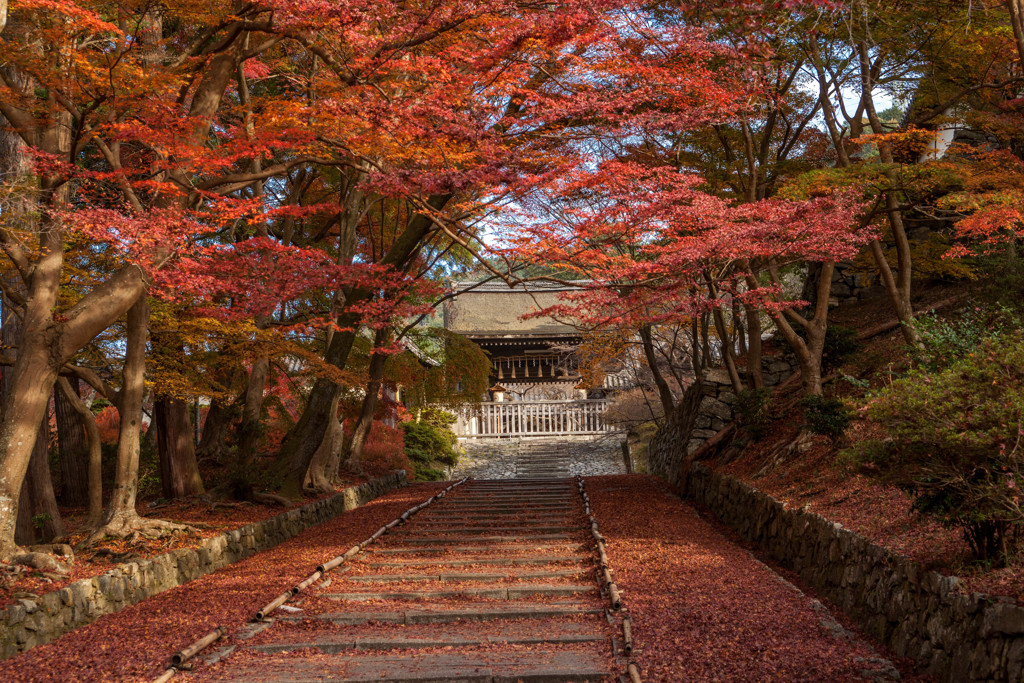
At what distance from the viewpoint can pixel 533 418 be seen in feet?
89.9

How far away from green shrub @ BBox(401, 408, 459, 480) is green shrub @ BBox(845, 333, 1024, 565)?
16822 mm

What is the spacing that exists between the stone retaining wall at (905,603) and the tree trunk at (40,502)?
854 centimetres

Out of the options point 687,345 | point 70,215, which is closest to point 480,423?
point 687,345

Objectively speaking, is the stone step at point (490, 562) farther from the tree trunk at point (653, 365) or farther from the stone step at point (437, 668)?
the tree trunk at point (653, 365)

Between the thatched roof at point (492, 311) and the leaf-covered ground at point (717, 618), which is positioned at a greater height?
the thatched roof at point (492, 311)

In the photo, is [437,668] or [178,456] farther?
[178,456]

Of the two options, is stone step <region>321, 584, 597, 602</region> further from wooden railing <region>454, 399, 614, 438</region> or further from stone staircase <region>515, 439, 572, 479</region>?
wooden railing <region>454, 399, 614, 438</region>

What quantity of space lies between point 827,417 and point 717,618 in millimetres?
4886

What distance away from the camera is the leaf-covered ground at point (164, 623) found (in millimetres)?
5418

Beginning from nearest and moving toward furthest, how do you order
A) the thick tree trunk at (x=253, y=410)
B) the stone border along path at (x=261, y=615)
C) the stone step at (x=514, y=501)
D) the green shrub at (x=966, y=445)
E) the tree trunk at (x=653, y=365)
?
the green shrub at (x=966, y=445) → the stone border along path at (x=261, y=615) → the thick tree trunk at (x=253, y=410) → the stone step at (x=514, y=501) → the tree trunk at (x=653, y=365)

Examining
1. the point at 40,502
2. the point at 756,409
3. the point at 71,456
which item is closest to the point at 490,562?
the point at 40,502

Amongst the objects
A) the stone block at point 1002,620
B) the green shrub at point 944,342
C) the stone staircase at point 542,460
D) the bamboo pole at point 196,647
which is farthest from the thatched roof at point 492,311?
the stone block at point 1002,620

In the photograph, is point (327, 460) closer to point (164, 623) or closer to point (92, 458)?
point (92, 458)

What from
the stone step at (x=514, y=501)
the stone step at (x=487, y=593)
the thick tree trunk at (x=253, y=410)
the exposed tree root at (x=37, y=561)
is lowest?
the stone step at (x=487, y=593)
